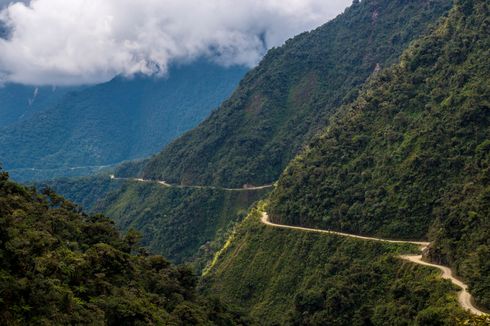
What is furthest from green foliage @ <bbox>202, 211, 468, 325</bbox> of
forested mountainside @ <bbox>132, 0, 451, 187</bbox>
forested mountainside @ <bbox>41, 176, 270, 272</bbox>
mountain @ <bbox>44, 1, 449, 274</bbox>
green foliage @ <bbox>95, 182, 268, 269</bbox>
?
forested mountainside @ <bbox>132, 0, 451, 187</bbox>

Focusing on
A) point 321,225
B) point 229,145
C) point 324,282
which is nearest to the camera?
point 324,282

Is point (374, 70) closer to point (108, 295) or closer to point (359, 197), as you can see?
point (359, 197)

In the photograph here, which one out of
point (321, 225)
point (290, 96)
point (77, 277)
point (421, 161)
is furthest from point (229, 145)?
point (77, 277)

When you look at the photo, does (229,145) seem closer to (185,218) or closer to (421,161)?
(185,218)

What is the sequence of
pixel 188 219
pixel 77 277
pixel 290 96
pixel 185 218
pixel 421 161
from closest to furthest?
pixel 77 277
pixel 421 161
pixel 188 219
pixel 185 218
pixel 290 96

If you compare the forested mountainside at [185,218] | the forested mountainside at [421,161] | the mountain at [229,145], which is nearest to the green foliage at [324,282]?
the forested mountainside at [421,161]

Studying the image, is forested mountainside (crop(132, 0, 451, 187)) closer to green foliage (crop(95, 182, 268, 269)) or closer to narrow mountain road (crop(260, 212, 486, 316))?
green foliage (crop(95, 182, 268, 269))

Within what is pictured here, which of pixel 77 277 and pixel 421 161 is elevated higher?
pixel 421 161
